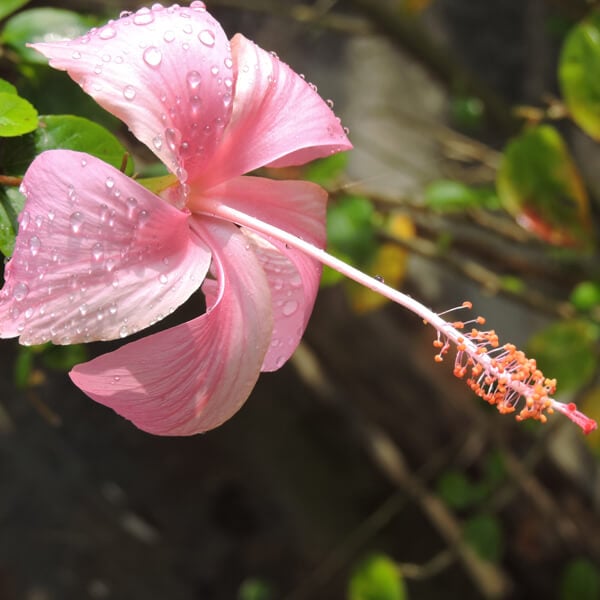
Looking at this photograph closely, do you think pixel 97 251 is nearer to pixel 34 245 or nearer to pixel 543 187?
pixel 34 245

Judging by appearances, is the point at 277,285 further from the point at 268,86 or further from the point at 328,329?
the point at 328,329

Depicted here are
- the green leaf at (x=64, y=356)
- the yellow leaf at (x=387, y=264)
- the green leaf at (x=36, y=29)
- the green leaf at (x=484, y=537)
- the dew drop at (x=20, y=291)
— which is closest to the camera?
the dew drop at (x=20, y=291)

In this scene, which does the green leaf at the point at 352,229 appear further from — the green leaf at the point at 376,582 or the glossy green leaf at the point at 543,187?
the green leaf at the point at 376,582

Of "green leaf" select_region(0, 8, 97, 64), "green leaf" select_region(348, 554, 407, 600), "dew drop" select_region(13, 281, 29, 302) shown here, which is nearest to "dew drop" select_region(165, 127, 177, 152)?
"dew drop" select_region(13, 281, 29, 302)

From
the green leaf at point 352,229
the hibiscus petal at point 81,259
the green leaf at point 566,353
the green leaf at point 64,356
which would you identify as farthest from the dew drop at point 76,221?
the green leaf at point 566,353

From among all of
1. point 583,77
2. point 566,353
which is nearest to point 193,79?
point 583,77

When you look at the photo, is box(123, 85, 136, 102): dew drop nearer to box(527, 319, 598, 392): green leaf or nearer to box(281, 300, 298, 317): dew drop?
box(281, 300, 298, 317): dew drop
